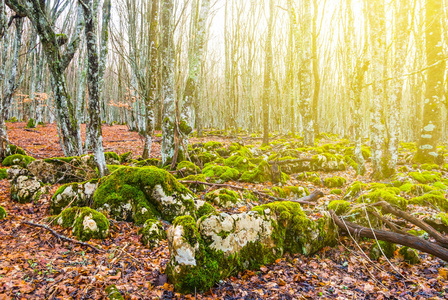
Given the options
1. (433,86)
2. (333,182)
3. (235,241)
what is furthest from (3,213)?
(433,86)

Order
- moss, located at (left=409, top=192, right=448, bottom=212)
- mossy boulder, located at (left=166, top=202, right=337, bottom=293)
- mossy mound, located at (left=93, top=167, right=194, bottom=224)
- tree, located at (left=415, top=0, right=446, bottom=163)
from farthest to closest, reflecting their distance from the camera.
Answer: tree, located at (left=415, top=0, right=446, bottom=163)
moss, located at (left=409, top=192, right=448, bottom=212)
mossy mound, located at (left=93, top=167, right=194, bottom=224)
mossy boulder, located at (left=166, top=202, right=337, bottom=293)

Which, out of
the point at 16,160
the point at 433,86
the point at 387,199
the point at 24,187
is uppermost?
the point at 433,86

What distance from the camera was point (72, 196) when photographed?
14.2 feet

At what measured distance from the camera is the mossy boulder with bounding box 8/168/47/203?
463cm

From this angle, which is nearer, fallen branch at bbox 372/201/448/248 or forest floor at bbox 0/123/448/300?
forest floor at bbox 0/123/448/300

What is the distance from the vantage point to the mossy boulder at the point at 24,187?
463 centimetres

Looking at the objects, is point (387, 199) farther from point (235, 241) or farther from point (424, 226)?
point (235, 241)

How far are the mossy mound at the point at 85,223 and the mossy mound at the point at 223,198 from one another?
81.3 inches

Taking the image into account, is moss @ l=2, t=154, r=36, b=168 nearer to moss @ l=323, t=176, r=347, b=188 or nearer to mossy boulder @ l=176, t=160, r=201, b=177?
mossy boulder @ l=176, t=160, r=201, b=177

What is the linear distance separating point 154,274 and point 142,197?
1.58 metres

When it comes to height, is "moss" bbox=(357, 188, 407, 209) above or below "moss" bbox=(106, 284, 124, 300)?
above

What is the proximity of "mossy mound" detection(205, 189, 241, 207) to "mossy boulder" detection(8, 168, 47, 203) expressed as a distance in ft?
11.4

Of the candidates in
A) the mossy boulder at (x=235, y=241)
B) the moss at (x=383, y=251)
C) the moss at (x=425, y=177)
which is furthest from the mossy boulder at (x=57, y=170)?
the moss at (x=425, y=177)

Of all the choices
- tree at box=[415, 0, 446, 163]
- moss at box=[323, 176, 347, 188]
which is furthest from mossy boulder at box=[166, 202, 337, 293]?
tree at box=[415, 0, 446, 163]
